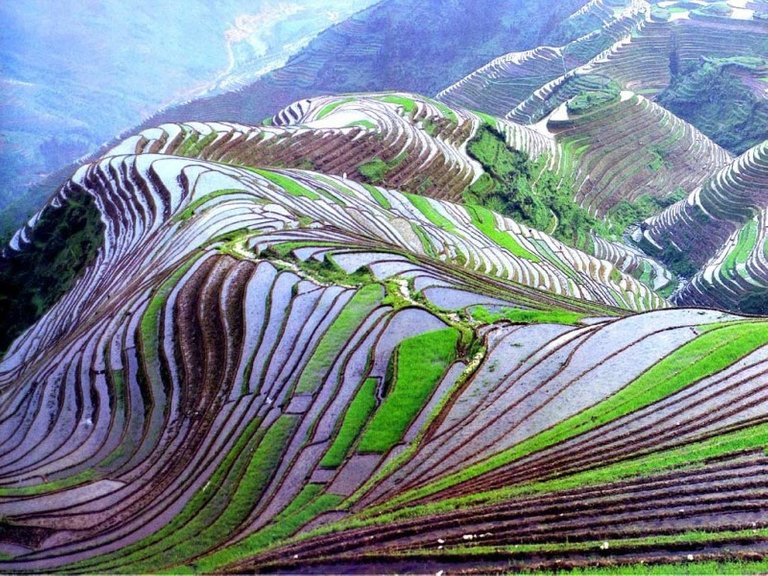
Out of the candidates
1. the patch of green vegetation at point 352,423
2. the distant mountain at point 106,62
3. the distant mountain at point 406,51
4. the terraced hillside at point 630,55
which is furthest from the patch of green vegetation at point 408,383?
the distant mountain at point 106,62

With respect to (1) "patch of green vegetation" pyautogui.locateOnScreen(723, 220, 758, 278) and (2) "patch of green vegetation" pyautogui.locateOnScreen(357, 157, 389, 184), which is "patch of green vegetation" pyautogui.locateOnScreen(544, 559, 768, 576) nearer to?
(1) "patch of green vegetation" pyautogui.locateOnScreen(723, 220, 758, 278)

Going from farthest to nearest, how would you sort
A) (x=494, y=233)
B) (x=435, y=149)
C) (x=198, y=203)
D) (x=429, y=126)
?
1. (x=429, y=126)
2. (x=435, y=149)
3. (x=494, y=233)
4. (x=198, y=203)

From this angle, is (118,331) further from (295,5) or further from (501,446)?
(295,5)

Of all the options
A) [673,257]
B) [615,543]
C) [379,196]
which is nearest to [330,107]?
[379,196]

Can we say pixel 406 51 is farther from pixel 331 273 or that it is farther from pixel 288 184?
pixel 331 273

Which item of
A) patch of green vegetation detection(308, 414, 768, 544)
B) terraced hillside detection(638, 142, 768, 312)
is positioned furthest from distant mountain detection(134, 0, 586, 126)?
patch of green vegetation detection(308, 414, 768, 544)

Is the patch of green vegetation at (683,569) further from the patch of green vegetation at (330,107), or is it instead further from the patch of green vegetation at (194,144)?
the patch of green vegetation at (330,107)
